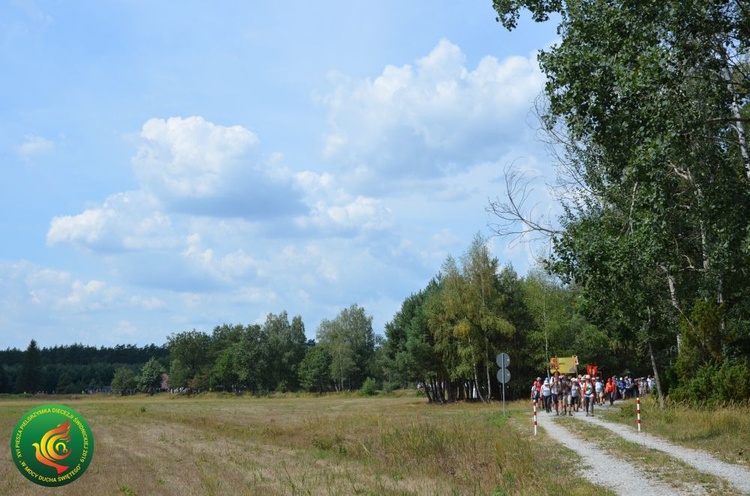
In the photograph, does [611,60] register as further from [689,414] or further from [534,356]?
[534,356]

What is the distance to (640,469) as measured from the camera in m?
16.0

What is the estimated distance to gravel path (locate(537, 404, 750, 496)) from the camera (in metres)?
13.6

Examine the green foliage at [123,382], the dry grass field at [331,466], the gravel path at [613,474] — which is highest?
the green foliage at [123,382]

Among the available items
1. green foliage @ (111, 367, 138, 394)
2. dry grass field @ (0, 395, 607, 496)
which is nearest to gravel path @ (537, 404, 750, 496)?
dry grass field @ (0, 395, 607, 496)

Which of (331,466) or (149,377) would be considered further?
(149,377)

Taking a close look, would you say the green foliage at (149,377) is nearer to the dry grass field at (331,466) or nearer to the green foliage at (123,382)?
the green foliage at (123,382)

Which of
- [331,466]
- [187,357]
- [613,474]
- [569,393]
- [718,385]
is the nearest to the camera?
[613,474]

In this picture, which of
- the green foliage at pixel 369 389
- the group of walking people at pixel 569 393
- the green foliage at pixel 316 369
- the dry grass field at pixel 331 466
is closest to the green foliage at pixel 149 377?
the green foliage at pixel 316 369

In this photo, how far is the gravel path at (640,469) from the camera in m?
13.6

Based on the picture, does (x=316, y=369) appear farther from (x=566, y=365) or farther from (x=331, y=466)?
(x=331, y=466)

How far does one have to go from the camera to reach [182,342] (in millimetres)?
147375

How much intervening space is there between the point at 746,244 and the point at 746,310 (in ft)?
46.8

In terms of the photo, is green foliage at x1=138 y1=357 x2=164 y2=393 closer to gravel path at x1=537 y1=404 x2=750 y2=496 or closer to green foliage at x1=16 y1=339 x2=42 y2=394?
green foliage at x1=16 y1=339 x2=42 y2=394

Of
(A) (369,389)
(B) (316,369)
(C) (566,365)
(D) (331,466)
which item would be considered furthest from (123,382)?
(D) (331,466)
